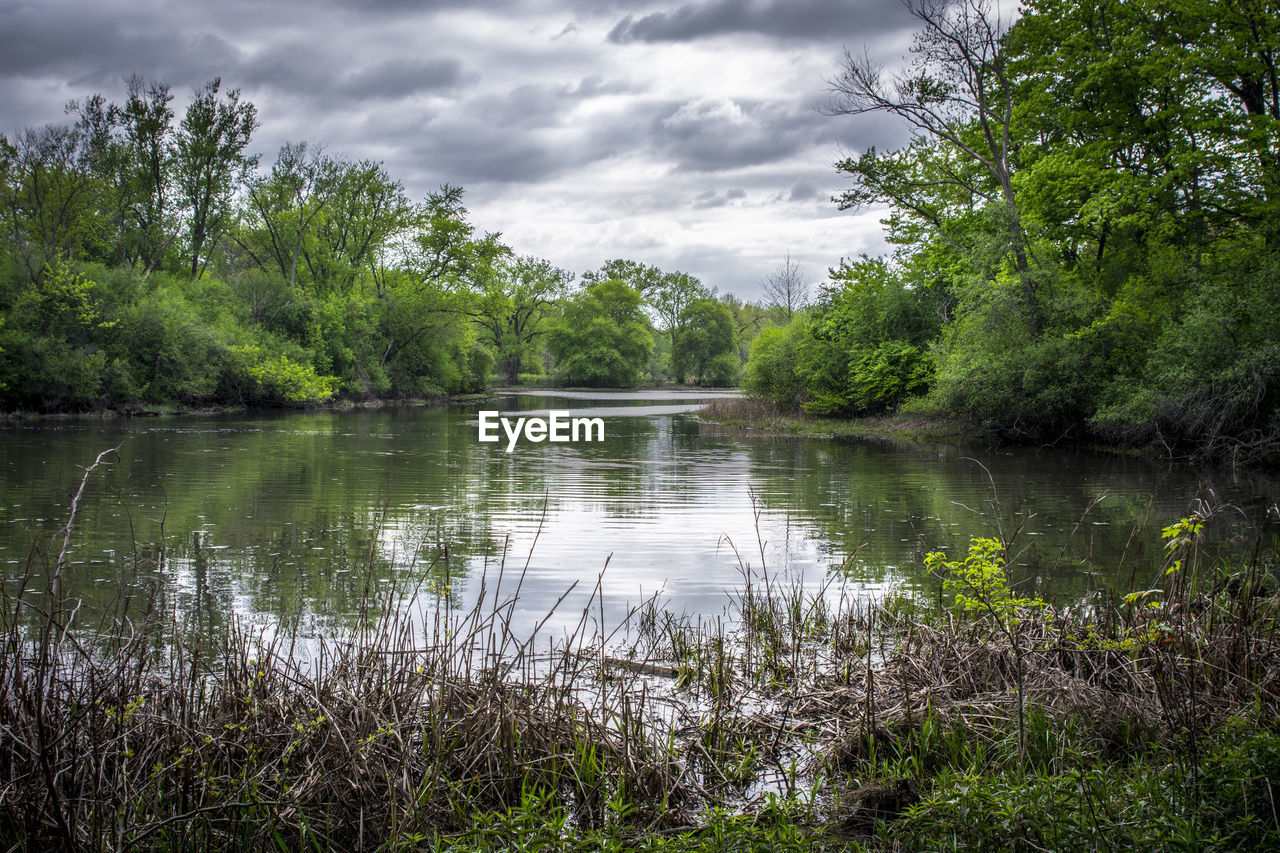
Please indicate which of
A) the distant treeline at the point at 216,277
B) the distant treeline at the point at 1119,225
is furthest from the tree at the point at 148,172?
the distant treeline at the point at 1119,225

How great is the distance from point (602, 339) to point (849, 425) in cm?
6151

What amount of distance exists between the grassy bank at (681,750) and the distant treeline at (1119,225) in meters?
17.7

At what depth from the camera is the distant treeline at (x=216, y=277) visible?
3572 cm

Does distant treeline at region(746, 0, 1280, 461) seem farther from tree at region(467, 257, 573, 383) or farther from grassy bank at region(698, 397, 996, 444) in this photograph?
tree at region(467, 257, 573, 383)

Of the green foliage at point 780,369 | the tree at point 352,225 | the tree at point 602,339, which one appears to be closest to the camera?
the green foliage at point 780,369

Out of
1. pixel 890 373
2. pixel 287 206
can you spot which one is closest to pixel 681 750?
pixel 890 373

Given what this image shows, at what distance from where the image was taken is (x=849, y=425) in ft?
115

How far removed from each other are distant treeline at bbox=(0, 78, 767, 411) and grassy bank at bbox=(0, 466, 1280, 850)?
36327 millimetres

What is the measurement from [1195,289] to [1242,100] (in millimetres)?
7398

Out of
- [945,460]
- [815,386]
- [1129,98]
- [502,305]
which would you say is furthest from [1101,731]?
[502,305]

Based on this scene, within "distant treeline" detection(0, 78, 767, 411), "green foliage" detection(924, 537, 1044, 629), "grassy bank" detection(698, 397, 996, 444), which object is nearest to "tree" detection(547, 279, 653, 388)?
"distant treeline" detection(0, 78, 767, 411)

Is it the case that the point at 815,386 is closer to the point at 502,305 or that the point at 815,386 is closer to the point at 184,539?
the point at 184,539

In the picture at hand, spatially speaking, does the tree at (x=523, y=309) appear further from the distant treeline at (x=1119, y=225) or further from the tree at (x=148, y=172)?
the distant treeline at (x=1119, y=225)

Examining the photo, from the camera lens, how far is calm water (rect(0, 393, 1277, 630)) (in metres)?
8.52
